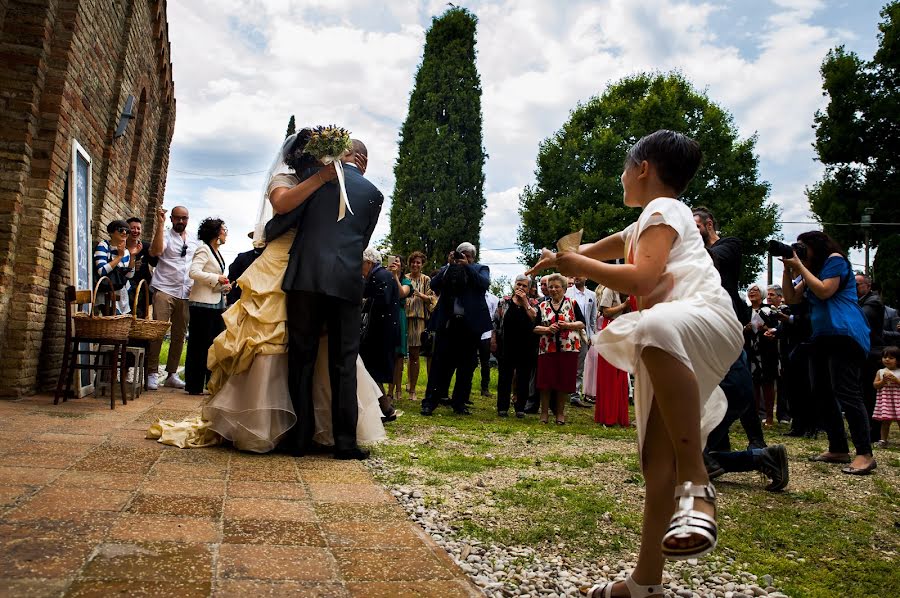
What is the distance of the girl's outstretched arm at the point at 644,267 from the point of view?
2.24 meters

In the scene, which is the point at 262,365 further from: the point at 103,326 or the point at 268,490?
the point at 103,326

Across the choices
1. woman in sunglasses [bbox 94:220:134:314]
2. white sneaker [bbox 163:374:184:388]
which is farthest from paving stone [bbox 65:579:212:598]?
white sneaker [bbox 163:374:184:388]

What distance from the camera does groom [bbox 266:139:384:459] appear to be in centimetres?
471

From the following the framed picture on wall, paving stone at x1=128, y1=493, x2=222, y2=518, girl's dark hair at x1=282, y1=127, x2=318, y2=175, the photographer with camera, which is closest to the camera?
paving stone at x1=128, y1=493, x2=222, y2=518

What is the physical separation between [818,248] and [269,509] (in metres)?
5.10

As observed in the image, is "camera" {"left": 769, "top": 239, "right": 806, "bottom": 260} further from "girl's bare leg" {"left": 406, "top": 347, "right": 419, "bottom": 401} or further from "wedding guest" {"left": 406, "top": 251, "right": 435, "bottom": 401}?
"girl's bare leg" {"left": 406, "top": 347, "right": 419, "bottom": 401}

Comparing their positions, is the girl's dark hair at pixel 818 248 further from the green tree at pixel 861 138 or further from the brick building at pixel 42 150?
the green tree at pixel 861 138

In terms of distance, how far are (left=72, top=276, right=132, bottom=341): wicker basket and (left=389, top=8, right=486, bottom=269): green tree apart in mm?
26527

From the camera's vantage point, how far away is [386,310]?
8.55 meters

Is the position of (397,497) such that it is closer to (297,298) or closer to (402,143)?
(297,298)

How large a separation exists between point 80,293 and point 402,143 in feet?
97.2

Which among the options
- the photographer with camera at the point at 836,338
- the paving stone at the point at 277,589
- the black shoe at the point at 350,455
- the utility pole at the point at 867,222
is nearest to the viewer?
the paving stone at the point at 277,589

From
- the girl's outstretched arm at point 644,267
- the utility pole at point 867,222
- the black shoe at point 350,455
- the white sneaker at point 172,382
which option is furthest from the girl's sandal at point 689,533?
the utility pole at point 867,222

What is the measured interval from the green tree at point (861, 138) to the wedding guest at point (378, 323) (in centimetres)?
2220
